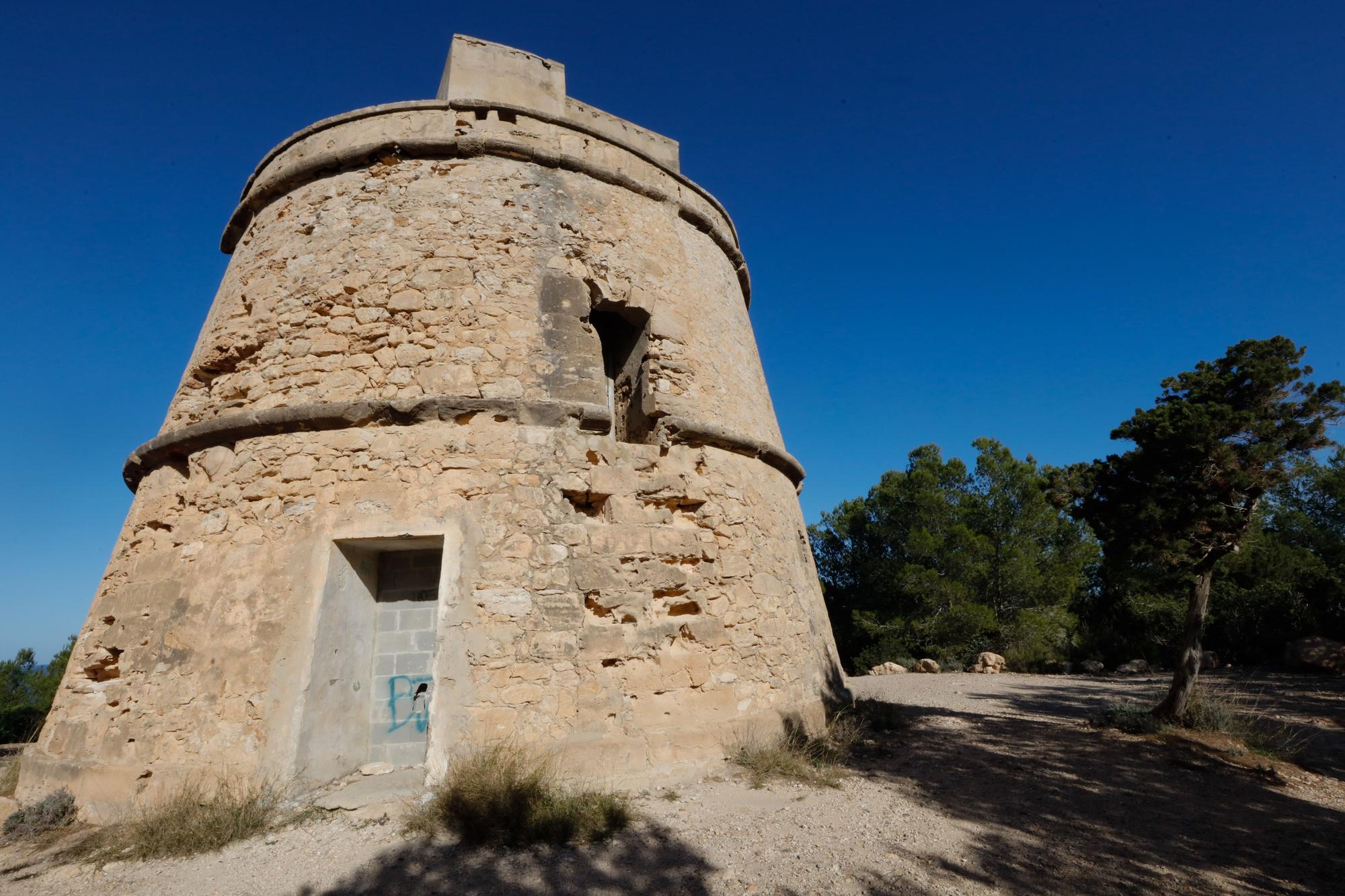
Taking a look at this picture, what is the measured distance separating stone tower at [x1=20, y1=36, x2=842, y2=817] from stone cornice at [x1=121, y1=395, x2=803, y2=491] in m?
0.02

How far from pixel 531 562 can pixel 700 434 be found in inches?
71.2

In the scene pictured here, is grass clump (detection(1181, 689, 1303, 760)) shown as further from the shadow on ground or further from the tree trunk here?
the shadow on ground

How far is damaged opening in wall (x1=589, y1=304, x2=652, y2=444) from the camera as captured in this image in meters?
5.70

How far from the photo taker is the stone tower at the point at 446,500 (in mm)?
4230

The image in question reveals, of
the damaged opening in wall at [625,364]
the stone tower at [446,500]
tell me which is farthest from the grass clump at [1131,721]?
the damaged opening in wall at [625,364]

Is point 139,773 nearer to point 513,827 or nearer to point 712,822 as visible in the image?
point 513,827

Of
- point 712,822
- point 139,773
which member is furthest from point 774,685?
point 139,773

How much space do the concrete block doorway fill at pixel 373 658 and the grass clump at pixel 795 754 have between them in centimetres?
221

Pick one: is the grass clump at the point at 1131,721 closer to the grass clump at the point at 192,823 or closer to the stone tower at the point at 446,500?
the stone tower at the point at 446,500

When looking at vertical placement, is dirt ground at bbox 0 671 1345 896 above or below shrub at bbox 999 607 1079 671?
below

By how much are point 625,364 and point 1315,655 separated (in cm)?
1253

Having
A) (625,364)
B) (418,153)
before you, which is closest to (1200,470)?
(625,364)

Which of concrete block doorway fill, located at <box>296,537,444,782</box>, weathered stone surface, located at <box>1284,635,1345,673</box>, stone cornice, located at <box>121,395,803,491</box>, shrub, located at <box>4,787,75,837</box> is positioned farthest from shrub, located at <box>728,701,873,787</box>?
weathered stone surface, located at <box>1284,635,1345,673</box>

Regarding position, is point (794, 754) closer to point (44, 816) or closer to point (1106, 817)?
point (1106, 817)
